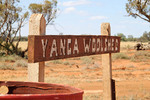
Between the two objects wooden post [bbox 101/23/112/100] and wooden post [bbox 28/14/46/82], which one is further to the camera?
wooden post [bbox 101/23/112/100]

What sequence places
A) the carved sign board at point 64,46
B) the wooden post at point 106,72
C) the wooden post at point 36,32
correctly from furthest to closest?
the wooden post at point 106,72
the wooden post at point 36,32
the carved sign board at point 64,46

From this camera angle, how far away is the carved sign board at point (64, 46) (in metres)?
2.78

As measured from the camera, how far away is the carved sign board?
278 cm

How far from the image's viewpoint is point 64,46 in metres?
3.45

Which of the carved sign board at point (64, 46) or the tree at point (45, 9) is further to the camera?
the tree at point (45, 9)

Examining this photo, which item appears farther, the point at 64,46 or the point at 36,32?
the point at 64,46

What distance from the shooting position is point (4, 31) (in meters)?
26.9

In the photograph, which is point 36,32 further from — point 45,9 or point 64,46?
point 45,9

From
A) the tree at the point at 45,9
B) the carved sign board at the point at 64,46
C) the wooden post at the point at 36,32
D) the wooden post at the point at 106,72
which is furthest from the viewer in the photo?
the tree at the point at 45,9

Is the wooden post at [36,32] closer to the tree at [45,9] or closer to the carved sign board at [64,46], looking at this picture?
the carved sign board at [64,46]

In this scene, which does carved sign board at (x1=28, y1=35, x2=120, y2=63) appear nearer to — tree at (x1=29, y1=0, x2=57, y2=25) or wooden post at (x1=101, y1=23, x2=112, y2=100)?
wooden post at (x1=101, y1=23, x2=112, y2=100)

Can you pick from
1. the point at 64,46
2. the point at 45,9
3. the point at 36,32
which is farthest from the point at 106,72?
the point at 45,9

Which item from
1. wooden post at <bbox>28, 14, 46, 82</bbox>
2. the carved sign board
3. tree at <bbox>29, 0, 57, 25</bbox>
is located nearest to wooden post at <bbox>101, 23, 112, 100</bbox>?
the carved sign board

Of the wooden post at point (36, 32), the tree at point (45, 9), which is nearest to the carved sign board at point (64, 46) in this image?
the wooden post at point (36, 32)
